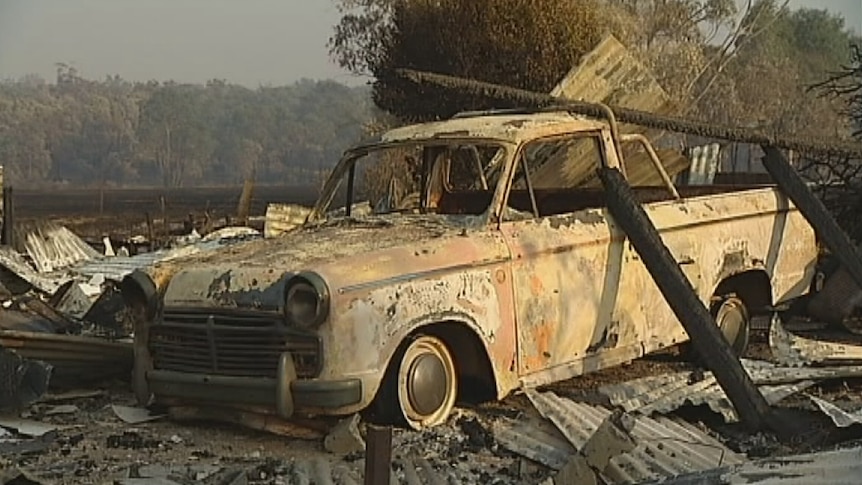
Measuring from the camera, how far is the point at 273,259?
6484 millimetres

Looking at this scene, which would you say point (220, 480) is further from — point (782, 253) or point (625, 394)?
point (782, 253)

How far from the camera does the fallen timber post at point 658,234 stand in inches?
260

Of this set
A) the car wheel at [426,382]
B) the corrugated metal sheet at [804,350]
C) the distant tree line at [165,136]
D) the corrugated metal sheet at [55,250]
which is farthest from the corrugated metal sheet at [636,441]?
the distant tree line at [165,136]

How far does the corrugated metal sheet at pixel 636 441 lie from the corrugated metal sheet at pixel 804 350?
210 centimetres

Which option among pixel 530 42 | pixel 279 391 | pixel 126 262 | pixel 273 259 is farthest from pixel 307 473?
pixel 530 42

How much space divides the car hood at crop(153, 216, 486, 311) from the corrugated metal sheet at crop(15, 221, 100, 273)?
9.15 m

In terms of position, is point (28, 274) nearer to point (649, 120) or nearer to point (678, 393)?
point (649, 120)

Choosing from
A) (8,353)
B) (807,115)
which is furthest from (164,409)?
(807,115)

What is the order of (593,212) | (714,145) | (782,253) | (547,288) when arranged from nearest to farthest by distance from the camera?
(547,288) → (593,212) → (782,253) → (714,145)

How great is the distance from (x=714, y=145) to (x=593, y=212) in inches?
399

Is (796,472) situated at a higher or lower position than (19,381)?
higher

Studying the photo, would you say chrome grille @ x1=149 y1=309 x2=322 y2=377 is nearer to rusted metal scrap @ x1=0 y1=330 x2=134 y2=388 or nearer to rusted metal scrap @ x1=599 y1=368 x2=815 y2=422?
rusted metal scrap @ x1=0 y1=330 x2=134 y2=388

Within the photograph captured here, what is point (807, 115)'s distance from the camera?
42344 millimetres

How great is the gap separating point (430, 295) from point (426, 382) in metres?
0.48
